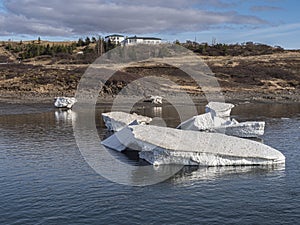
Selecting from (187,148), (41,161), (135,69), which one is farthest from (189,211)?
(135,69)

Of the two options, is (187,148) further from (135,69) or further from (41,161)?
(135,69)

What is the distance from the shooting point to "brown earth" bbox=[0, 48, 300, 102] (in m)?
74.6

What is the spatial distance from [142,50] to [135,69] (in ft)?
97.3

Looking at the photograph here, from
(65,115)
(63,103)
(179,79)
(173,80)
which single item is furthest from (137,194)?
(179,79)

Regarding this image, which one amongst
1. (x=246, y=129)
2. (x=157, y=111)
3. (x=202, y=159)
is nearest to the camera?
(x=202, y=159)

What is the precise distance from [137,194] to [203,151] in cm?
598

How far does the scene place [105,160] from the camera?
26.8 m

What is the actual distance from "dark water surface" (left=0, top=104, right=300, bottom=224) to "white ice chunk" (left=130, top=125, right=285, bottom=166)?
681 millimetres

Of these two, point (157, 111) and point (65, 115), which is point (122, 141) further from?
point (157, 111)

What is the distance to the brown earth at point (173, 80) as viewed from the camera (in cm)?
7460

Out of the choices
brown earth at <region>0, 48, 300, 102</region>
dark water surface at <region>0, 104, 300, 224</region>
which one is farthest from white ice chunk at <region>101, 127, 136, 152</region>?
brown earth at <region>0, 48, 300, 102</region>

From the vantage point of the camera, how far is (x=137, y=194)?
1988 centimetres

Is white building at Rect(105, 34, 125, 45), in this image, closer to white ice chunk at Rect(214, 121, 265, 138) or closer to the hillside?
the hillside

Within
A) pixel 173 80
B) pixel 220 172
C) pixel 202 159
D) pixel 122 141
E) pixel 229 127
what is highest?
pixel 173 80
